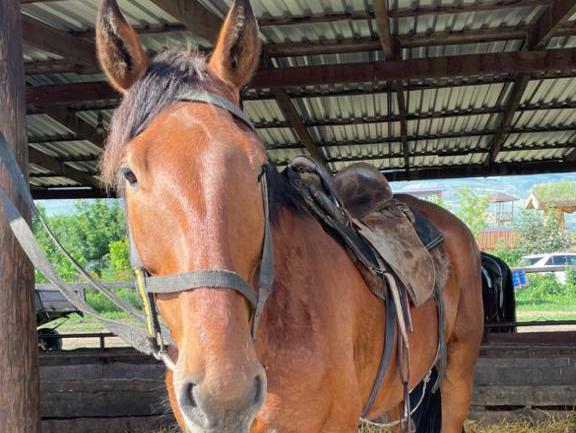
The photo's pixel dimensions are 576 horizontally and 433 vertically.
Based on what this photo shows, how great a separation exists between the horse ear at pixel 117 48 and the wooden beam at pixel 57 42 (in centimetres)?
354

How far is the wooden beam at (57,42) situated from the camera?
508cm

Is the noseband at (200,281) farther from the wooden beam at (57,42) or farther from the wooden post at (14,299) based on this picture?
the wooden beam at (57,42)

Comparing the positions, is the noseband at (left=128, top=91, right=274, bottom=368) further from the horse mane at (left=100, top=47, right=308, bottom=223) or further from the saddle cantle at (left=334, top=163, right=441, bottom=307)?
the saddle cantle at (left=334, top=163, right=441, bottom=307)

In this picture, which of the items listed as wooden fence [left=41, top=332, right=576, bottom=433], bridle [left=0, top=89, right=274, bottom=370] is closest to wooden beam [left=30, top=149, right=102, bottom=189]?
wooden fence [left=41, top=332, right=576, bottom=433]

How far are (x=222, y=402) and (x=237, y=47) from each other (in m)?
1.11

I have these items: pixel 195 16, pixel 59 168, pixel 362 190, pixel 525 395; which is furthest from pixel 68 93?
pixel 525 395

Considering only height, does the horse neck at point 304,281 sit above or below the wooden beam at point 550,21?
below

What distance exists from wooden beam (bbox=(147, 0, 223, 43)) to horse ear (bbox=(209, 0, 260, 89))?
2.72 metres

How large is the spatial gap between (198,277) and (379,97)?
7.05 metres

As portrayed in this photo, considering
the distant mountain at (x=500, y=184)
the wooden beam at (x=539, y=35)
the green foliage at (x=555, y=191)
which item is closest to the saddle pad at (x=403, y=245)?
the wooden beam at (x=539, y=35)

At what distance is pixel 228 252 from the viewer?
5.13 ft

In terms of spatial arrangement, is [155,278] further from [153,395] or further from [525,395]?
[525,395]

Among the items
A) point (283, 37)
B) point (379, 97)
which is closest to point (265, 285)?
point (283, 37)

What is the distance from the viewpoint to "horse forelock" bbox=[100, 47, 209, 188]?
1780 millimetres
